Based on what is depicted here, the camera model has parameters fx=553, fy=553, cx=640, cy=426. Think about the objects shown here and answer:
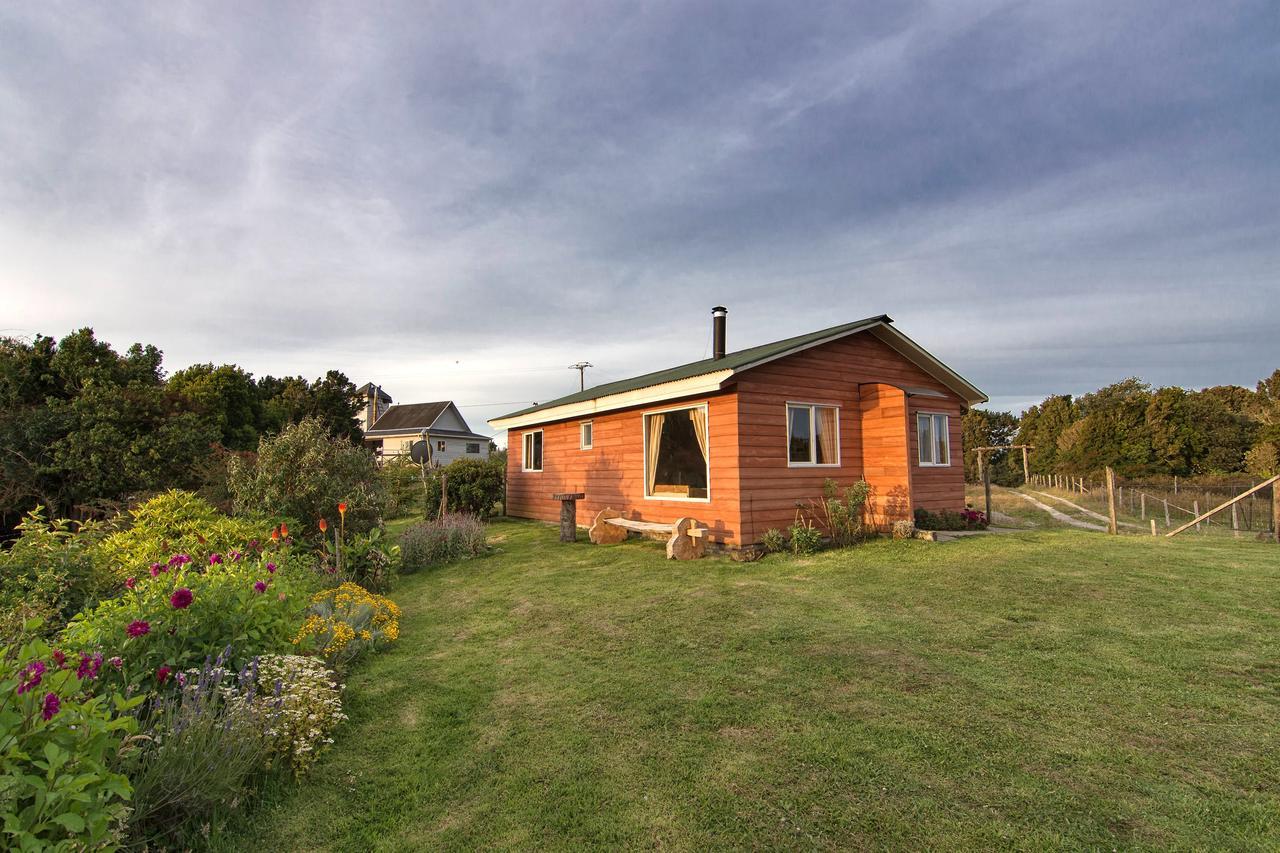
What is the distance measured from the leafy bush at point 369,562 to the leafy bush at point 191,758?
15.2 ft

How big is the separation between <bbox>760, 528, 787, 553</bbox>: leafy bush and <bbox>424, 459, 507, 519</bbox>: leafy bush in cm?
841

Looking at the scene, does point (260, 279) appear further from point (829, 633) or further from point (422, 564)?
point (829, 633)

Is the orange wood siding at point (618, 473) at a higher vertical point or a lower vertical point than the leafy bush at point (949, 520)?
higher

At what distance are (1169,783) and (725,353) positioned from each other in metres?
10.5

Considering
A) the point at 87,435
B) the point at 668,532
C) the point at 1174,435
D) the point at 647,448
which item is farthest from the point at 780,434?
the point at 1174,435

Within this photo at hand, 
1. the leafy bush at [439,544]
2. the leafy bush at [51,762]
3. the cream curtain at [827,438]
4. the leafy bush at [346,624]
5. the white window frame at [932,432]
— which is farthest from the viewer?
the white window frame at [932,432]

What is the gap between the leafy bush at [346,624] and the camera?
13.7 feet

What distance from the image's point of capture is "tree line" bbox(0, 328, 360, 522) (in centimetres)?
979

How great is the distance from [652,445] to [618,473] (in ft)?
4.42

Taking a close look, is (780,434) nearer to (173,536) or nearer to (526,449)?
(173,536)

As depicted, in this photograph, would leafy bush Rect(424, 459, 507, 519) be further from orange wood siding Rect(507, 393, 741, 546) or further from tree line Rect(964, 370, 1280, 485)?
tree line Rect(964, 370, 1280, 485)

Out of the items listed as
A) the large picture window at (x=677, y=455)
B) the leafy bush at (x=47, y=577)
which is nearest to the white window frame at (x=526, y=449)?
the large picture window at (x=677, y=455)

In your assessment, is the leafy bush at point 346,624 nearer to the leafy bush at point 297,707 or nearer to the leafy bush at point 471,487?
the leafy bush at point 297,707

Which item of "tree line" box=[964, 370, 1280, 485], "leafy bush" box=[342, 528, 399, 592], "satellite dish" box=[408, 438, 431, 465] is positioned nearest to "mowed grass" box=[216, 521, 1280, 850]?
"leafy bush" box=[342, 528, 399, 592]
